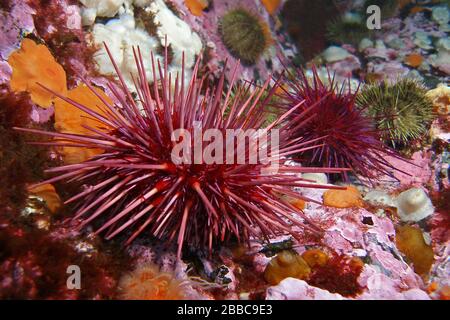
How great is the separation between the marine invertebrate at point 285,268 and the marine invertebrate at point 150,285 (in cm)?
66

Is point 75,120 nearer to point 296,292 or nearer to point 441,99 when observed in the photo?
point 296,292

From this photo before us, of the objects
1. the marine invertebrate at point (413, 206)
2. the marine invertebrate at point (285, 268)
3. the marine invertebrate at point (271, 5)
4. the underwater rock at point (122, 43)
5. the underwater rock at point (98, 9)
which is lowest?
the marine invertebrate at point (285, 268)

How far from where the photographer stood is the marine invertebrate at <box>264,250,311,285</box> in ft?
9.40

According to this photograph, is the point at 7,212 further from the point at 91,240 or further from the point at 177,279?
the point at 177,279

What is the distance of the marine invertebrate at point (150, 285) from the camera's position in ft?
8.14

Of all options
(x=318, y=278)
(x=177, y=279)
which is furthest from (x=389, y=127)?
(x=177, y=279)

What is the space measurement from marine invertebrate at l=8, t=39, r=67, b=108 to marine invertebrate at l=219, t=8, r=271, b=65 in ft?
10.5

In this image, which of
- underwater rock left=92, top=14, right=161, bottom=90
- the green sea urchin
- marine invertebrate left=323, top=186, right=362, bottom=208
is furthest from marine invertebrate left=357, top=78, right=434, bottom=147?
the green sea urchin

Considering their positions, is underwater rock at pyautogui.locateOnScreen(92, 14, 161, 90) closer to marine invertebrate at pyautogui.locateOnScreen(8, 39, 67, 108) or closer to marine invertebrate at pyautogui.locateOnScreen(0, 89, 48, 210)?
marine invertebrate at pyautogui.locateOnScreen(8, 39, 67, 108)

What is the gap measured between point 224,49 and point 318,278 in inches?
167

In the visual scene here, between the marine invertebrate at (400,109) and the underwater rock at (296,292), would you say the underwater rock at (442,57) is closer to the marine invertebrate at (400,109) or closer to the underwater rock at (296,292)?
the marine invertebrate at (400,109)

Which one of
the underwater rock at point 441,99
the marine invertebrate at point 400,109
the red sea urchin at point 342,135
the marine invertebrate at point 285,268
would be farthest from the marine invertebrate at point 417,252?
the underwater rock at point 441,99

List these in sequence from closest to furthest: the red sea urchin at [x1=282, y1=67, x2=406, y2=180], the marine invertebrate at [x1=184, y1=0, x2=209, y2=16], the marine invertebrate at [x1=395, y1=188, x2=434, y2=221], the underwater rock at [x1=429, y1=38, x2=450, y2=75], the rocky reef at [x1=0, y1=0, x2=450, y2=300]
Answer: the rocky reef at [x1=0, y1=0, x2=450, y2=300] < the marine invertebrate at [x1=395, y1=188, x2=434, y2=221] < the red sea urchin at [x1=282, y1=67, x2=406, y2=180] < the marine invertebrate at [x1=184, y1=0, x2=209, y2=16] < the underwater rock at [x1=429, y1=38, x2=450, y2=75]

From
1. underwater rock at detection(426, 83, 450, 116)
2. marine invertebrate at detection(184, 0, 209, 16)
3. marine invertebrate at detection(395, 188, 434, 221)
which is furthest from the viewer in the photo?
marine invertebrate at detection(184, 0, 209, 16)
